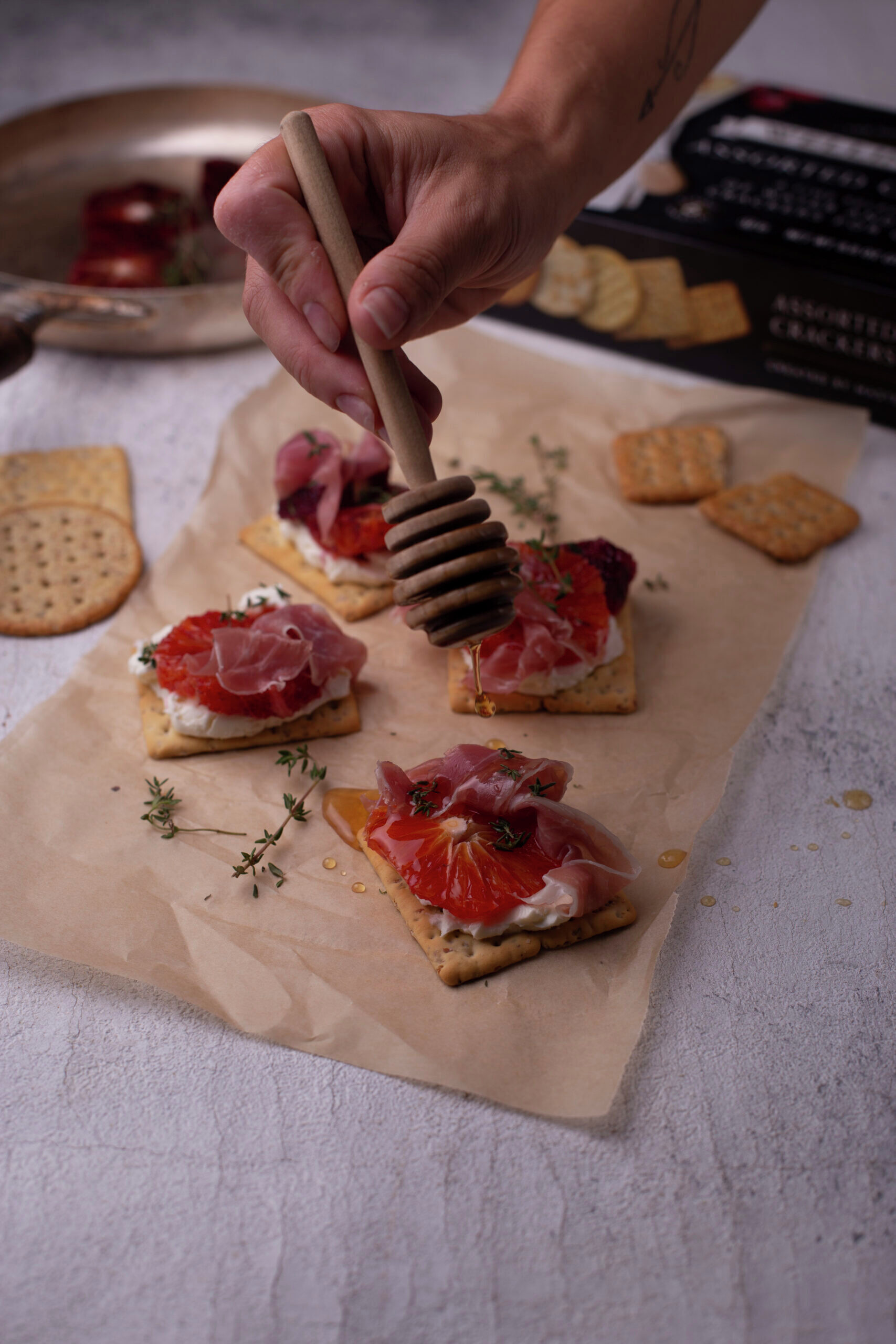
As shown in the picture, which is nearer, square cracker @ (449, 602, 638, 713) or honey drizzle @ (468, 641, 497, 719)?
honey drizzle @ (468, 641, 497, 719)

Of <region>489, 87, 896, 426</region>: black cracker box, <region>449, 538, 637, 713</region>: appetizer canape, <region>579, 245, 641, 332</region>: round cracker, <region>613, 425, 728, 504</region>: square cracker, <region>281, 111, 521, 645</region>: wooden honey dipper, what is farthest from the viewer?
<region>579, 245, 641, 332</region>: round cracker

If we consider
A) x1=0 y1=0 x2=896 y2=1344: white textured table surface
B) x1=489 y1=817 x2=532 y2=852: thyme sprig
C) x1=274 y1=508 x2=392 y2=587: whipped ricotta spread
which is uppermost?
x1=489 y1=817 x2=532 y2=852: thyme sprig

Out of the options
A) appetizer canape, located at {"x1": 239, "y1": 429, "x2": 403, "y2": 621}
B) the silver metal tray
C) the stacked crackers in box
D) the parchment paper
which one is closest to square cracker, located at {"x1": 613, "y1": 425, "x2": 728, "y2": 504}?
the parchment paper

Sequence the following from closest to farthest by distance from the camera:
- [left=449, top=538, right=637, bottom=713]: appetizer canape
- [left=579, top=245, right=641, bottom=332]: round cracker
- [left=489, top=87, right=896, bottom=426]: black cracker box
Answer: [left=449, top=538, right=637, bottom=713]: appetizer canape
[left=489, top=87, right=896, bottom=426]: black cracker box
[left=579, top=245, right=641, bottom=332]: round cracker

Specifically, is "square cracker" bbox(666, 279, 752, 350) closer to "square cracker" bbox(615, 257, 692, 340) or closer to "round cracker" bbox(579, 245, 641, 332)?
"square cracker" bbox(615, 257, 692, 340)

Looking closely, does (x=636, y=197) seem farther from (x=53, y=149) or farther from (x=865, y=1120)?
(x=865, y=1120)

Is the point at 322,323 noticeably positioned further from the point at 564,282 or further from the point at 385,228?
the point at 564,282

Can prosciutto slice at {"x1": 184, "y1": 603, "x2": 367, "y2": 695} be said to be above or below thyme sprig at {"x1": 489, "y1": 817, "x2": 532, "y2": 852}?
above
